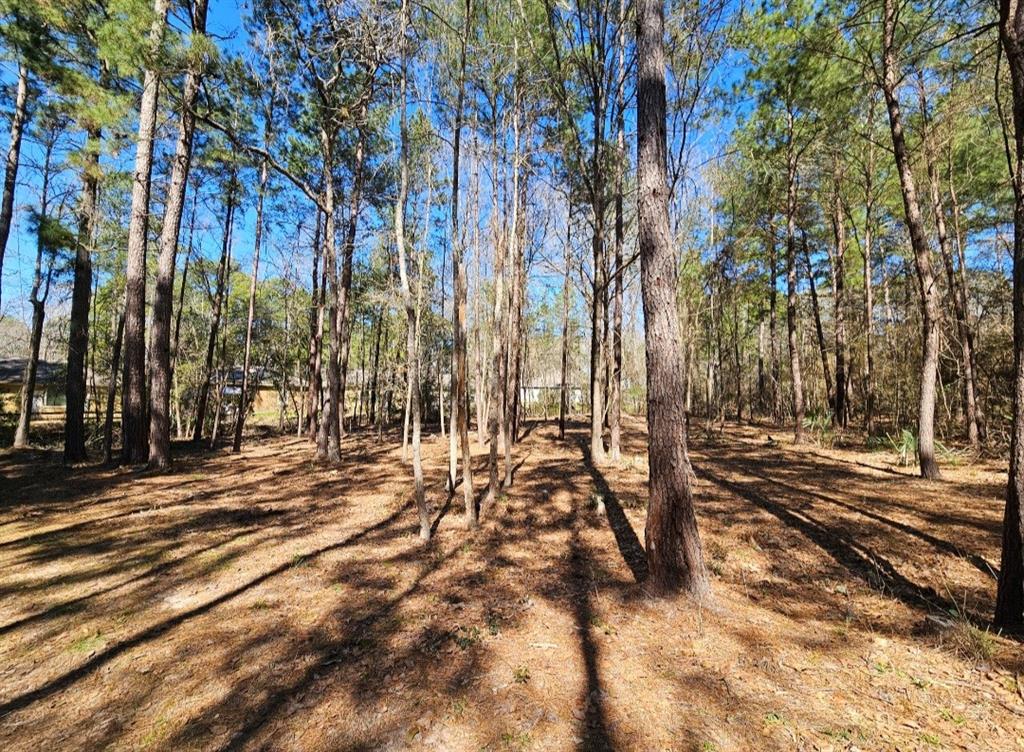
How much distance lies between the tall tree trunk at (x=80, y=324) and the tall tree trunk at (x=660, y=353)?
40.2ft

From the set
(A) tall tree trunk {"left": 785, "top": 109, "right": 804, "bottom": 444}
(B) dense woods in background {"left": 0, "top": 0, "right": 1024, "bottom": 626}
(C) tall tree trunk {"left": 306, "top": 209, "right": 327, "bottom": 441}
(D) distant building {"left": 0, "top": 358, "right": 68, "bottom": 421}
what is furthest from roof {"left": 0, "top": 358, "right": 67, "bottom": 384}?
(A) tall tree trunk {"left": 785, "top": 109, "right": 804, "bottom": 444}

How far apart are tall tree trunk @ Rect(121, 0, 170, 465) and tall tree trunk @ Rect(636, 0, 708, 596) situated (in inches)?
400

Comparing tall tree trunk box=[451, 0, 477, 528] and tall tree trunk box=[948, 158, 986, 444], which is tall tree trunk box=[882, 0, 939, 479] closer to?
tall tree trunk box=[948, 158, 986, 444]

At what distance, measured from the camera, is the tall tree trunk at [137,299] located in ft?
29.1

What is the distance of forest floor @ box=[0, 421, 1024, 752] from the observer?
239 cm

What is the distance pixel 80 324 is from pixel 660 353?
12.9 m

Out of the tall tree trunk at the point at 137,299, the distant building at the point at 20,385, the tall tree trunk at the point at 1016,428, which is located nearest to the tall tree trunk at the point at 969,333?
the tall tree trunk at the point at 1016,428

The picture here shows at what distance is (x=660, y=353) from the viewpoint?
3805 mm

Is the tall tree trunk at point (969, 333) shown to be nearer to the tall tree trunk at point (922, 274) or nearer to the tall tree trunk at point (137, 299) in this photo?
the tall tree trunk at point (922, 274)

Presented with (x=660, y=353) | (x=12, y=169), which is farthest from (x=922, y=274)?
(x=12, y=169)

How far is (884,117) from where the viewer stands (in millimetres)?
11297

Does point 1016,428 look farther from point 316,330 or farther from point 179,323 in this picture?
point 179,323

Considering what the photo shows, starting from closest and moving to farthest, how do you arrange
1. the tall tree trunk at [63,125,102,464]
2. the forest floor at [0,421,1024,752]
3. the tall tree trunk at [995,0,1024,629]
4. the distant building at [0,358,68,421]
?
the forest floor at [0,421,1024,752] < the tall tree trunk at [995,0,1024,629] < the tall tree trunk at [63,125,102,464] < the distant building at [0,358,68,421]

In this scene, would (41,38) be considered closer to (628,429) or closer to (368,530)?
(368,530)
